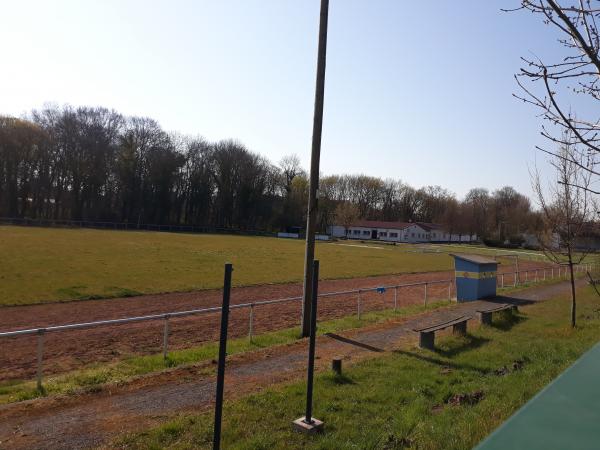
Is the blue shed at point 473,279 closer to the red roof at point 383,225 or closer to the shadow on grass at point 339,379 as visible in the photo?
the shadow on grass at point 339,379

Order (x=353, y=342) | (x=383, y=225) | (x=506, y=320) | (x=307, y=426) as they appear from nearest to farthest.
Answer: (x=307, y=426) < (x=353, y=342) < (x=506, y=320) < (x=383, y=225)

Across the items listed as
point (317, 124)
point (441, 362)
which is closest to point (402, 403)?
point (441, 362)

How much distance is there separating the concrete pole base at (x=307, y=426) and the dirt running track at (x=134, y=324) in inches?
257

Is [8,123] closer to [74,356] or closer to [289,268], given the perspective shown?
[289,268]

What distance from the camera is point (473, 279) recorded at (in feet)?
63.5

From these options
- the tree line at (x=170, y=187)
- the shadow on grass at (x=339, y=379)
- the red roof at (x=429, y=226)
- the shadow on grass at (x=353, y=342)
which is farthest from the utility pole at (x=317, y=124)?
the red roof at (x=429, y=226)

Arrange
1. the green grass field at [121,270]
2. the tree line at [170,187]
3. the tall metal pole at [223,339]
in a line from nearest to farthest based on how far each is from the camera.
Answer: the tall metal pole at [223,339], the green grass field at [121,270], the tree line at [170,187]

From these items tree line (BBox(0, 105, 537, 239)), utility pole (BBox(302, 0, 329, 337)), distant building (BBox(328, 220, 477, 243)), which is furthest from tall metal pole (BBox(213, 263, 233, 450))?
distant building (BBox(328, 220, 477, 243))

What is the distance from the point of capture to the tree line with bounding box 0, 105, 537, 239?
78.6 meters

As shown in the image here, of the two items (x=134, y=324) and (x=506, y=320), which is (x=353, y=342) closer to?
(x=506, y=320)

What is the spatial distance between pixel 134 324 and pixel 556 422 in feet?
47.9

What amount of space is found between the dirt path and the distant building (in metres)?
94.3

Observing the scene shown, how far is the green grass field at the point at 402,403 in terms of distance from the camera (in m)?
5.15

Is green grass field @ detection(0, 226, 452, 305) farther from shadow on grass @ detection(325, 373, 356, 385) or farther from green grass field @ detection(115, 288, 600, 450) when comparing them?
green grass field @ detection(115, 288, 600, 450)
